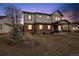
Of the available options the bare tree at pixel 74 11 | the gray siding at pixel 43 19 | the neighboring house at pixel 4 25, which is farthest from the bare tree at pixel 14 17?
the bare tree at pixel 74 11

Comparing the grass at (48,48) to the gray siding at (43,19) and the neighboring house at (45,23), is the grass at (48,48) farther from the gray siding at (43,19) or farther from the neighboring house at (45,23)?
the gray siding at (43,19)

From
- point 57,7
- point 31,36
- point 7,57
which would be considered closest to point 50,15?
point 57,7

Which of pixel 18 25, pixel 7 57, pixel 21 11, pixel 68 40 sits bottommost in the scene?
pixel 7 57

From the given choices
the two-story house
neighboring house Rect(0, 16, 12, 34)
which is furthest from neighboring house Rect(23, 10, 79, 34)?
neighboring house Rect(0, 16, 12, 34)

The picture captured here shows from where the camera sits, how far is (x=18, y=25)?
9.23ft

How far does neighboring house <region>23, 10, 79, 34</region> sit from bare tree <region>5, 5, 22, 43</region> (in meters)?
0.09

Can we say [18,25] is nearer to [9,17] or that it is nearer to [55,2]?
[9,17]

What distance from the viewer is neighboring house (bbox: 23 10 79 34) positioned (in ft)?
9.23

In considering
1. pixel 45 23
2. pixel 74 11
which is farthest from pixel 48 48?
pixel 74 11

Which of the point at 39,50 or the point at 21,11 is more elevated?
the point at 21,11

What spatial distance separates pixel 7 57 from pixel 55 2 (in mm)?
916

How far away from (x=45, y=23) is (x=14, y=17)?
0.40 m

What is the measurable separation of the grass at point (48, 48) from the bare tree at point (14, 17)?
101mm

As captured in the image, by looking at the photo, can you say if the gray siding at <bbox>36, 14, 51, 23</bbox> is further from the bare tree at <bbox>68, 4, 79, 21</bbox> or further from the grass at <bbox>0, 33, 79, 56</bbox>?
the bare tree at <bbox>68, 4, 79, 21</bbox>
